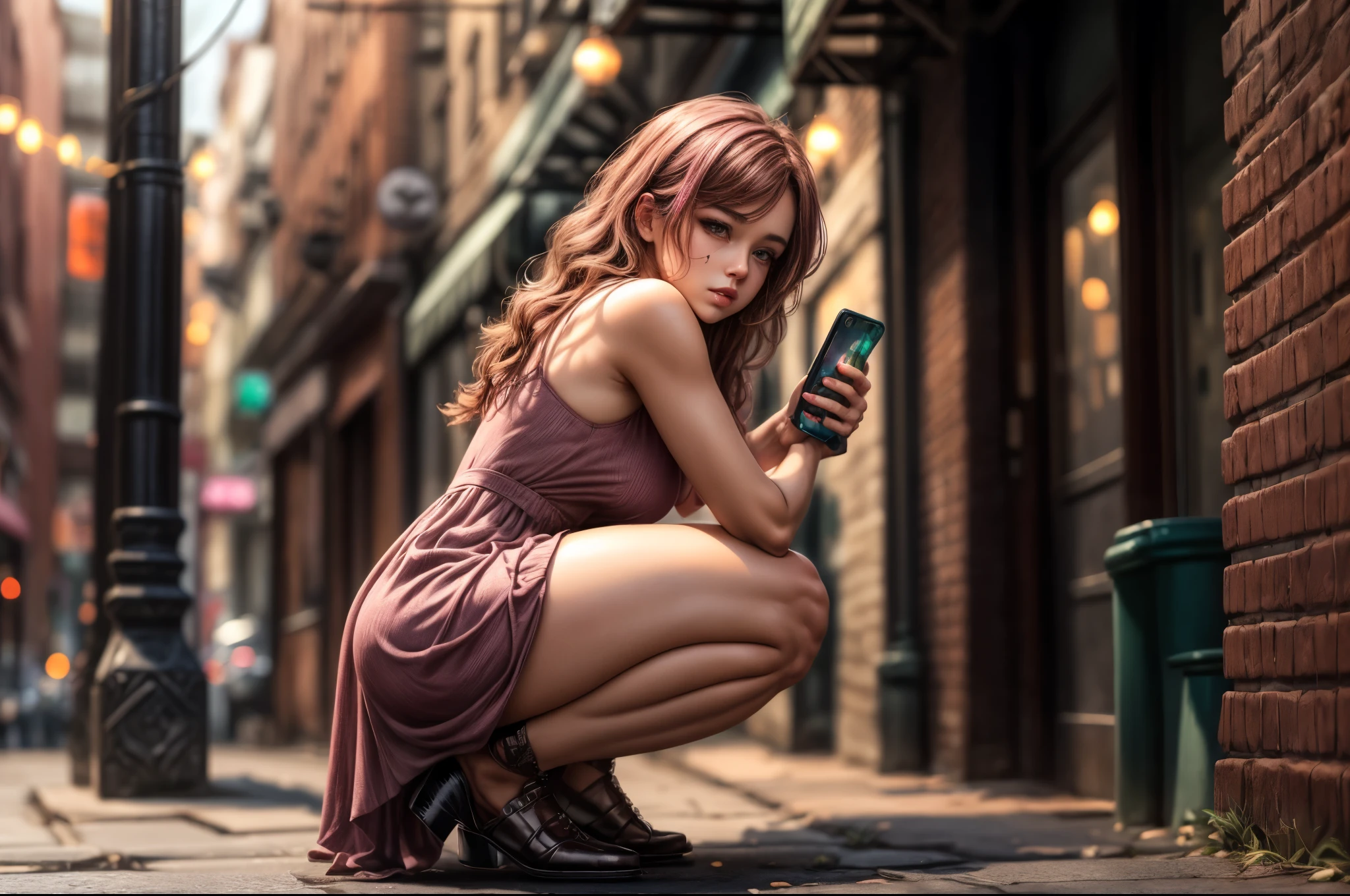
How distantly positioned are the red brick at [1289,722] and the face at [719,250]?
4.29 ft

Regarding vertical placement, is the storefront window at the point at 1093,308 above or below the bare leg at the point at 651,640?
above

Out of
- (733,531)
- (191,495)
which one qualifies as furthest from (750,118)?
(191,495)

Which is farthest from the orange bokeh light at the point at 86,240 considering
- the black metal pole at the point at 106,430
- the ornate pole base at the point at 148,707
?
the ornate pole base at the point at 148,707

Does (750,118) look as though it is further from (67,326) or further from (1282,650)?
(67,326)

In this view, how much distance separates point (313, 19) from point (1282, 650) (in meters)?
22.8

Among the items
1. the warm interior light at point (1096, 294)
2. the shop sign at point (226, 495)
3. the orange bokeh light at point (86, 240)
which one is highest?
the orange bokeh light at point (86, 240)

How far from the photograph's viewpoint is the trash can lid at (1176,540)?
431 centimetres

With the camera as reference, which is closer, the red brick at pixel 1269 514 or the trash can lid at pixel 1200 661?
the red brick at pixel 1269 514

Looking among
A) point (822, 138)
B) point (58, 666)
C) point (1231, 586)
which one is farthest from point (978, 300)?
point (58, 666)

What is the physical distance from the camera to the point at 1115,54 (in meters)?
5.81

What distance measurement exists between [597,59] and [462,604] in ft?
24.4

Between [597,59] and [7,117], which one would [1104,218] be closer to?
[597,59]

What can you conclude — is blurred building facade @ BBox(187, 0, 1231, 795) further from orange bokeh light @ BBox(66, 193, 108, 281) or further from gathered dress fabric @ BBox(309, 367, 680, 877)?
orange bokeh light @ BBox(66, 193, 108, 281)

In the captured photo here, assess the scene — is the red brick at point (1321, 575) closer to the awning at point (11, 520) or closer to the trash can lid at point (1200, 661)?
the trash can lid at point (1200, 661)
